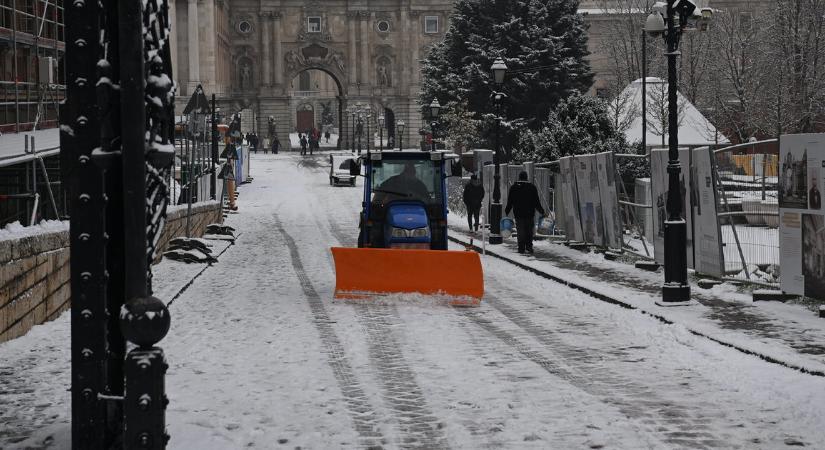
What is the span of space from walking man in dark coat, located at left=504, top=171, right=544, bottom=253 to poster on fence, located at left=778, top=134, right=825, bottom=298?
11029 millimetres

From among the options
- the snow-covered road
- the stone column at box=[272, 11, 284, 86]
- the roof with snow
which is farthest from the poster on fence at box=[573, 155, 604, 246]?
the stone column at box=[272, 11, 284, 86]

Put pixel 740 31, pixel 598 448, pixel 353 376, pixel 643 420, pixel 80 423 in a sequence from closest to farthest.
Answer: pixel 80 423, pixel 598 448, pixel 643 420, pixel 353 376, pixel 740 31

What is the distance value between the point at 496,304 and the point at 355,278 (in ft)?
7.19

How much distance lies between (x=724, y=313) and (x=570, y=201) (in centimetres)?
1336

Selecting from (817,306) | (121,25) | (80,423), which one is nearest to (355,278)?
(817,306)

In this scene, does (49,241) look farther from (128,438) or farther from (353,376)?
(128,438)

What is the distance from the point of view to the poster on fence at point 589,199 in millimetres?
26766

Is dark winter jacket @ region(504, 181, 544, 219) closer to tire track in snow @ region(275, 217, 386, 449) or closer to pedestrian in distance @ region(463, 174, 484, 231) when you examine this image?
pedestrian in distance @ region(463, 174, 484, 231)

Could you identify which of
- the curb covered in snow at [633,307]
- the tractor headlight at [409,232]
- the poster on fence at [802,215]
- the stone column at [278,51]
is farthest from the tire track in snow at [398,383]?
the stone column at [278,51]

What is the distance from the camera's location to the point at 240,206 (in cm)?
5162

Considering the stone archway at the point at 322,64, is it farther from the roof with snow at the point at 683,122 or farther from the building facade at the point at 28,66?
the building facade at the point at 28,66

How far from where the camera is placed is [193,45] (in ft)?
356

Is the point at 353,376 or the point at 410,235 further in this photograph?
the point at 410,235

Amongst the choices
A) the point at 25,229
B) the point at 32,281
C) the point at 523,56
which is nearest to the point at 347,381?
the point at 32,281
